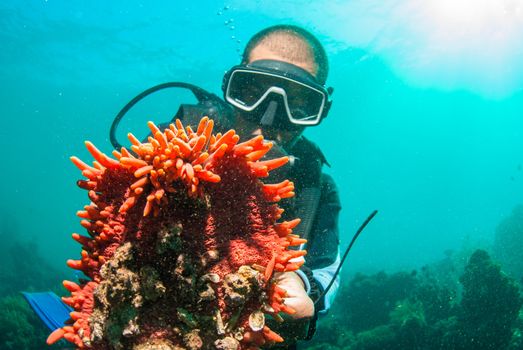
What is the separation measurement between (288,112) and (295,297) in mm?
2435

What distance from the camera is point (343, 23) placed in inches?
1121

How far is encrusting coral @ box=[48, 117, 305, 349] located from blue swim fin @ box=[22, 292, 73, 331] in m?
1.91

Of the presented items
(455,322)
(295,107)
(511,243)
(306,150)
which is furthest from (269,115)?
(511,243)

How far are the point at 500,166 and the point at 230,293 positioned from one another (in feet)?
435

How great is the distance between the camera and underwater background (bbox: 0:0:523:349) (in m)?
10.7

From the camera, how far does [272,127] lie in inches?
143

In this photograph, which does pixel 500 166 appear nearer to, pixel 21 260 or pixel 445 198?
pixel 445 198

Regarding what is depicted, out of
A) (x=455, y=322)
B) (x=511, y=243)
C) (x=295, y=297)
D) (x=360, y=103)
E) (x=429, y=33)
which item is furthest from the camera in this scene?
(x=360, y=103)

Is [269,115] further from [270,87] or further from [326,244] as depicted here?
[326,244]

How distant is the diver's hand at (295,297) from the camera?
1539 millimetres

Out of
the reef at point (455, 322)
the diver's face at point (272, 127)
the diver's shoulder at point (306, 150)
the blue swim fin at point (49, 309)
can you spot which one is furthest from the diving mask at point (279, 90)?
the reef at point (455, 322)

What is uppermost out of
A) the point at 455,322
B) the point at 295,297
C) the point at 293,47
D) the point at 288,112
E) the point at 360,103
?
the point at 360,103

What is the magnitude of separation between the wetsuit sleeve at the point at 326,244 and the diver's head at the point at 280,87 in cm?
93

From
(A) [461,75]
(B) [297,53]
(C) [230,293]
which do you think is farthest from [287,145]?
(A) [461,75]
